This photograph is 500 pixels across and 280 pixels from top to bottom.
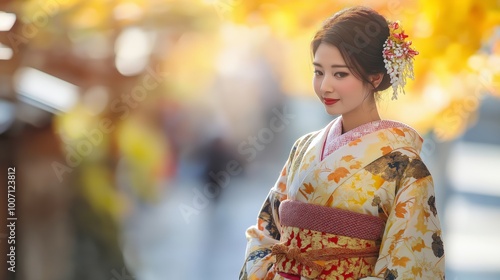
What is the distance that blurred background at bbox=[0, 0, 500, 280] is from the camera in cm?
307

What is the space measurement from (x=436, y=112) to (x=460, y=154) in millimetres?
294

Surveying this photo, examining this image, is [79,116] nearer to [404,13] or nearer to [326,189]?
[404,13]

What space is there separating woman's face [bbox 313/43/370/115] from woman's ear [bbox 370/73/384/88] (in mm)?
25

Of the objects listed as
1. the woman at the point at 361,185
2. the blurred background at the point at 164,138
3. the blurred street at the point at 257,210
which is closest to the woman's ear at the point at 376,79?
the woman at the point at 361,185

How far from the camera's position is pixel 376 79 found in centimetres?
183

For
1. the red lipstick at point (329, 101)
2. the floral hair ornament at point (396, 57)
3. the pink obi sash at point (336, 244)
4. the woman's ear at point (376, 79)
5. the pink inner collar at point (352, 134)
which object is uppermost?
the floral hair ornament at point (396, 57)

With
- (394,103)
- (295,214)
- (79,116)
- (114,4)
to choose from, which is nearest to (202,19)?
(114,4)

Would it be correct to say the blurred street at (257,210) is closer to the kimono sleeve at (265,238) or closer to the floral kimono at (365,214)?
the kimono sleeve at (265,238)

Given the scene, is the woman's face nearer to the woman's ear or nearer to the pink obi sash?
the woman's ear

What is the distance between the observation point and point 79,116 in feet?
10.2

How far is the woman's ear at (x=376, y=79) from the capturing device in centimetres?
182

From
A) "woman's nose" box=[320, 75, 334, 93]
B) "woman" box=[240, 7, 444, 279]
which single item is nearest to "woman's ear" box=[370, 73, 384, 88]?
"woman" box=[240, 7, 444, 279]

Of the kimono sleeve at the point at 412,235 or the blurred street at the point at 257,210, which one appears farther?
the blurred street at the point at 257,210

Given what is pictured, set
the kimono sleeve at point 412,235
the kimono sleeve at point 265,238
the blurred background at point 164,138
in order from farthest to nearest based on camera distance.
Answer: the blurred background at point 164,138, the kimono sleeve at point 265,238, the kimono sleeve at point 412,235
